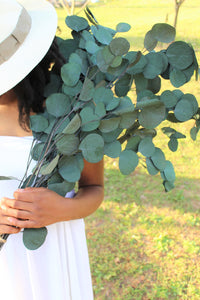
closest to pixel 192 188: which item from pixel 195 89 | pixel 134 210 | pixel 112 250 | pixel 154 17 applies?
pixel 134 210

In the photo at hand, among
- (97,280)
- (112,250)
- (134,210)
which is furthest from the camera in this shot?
(134,210)

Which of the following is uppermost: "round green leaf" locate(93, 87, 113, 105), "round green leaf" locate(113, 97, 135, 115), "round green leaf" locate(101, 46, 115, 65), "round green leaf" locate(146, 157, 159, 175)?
"round green leaf" locate(101, 46, 115, 65)

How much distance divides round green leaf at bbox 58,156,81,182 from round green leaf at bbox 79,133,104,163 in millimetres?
50

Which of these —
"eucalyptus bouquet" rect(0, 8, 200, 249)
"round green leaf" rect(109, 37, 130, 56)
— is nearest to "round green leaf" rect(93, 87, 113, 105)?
"eucalyptus bouquet" rect(0, 8, 200, 249)

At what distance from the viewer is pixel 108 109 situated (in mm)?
902

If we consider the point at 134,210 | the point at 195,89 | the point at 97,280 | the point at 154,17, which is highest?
the point at 154,17

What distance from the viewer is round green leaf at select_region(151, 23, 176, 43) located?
917 millimetres

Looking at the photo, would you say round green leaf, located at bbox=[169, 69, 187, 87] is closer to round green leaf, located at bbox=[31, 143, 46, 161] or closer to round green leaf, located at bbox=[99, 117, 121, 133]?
round green leaf, located at bbox=[99, 117, 121, 133]

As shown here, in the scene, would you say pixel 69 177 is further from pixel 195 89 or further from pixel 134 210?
pixel 195 89

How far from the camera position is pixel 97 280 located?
2234 mm

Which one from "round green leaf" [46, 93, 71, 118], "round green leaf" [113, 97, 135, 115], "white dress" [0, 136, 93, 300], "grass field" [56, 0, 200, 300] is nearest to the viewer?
"round green leaf" [113, 97, 135, 115]

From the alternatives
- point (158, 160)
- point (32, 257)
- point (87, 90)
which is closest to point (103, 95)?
point (87, 90)

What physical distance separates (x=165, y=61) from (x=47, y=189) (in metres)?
0.51

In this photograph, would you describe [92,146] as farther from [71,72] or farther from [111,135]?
[71,72]
